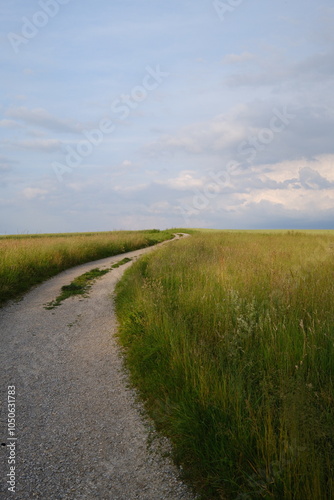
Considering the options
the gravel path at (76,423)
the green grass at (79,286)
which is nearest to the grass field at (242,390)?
the gravel path at (76,423)

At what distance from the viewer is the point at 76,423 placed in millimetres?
4629

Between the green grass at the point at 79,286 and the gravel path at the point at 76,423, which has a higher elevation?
the green grass at the point at 79,286

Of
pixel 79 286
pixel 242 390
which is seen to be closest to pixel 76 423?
pixel 242 390

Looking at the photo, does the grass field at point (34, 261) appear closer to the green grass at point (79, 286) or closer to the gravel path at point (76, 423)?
the green grass at point (79, 286)

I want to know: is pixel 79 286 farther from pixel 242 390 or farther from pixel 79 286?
pixel 242 390

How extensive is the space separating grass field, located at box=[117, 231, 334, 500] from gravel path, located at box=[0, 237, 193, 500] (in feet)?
1.02

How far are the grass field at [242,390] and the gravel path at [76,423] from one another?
311 millimetres

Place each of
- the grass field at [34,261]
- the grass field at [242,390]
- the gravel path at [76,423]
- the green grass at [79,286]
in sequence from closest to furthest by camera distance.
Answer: the grass field at [242,390] → the gravel path at [76,423] → the green grass at [79,286] → the grass field at [34,261]

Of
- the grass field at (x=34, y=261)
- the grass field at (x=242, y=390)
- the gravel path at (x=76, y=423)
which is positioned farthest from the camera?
the grass field at (x=34, y=261)

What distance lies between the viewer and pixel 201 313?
691 centimetres

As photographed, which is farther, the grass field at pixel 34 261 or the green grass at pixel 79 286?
the grass field at pixel 34 261

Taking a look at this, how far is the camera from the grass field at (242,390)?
303 cm

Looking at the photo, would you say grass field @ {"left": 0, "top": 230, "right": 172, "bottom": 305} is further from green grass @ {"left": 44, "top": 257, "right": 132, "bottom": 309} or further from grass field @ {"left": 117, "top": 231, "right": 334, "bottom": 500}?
grass field @ {"left": 117, "top": 231, "right": 334, "bottom": 500}

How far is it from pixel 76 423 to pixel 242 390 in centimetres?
220
